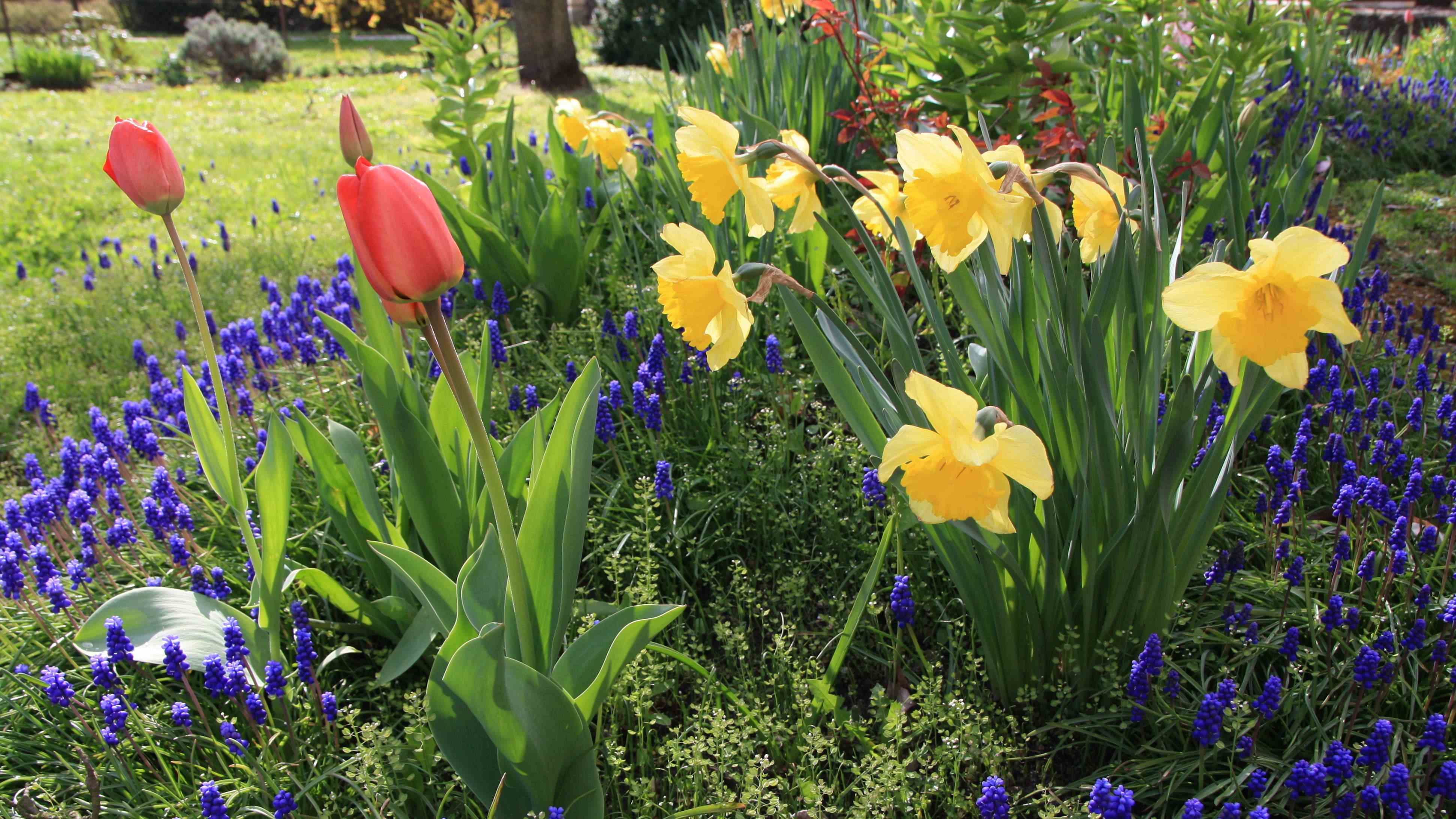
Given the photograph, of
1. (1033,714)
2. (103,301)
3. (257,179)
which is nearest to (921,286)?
(1033,714)

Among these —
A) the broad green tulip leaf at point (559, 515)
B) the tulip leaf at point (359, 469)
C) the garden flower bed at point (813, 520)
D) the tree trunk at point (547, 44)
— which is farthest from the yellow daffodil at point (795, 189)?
the tree trunk at point (547, 44)

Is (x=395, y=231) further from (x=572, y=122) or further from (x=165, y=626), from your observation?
(x=572, y=122)

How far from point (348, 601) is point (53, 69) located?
1296cm

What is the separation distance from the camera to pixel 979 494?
107 centimetres

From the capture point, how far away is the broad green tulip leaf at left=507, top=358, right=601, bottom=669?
1.32m

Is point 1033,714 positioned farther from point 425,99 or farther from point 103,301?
point 425,99

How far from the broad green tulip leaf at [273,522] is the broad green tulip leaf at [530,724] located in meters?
0.58

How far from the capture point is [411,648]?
1.60m

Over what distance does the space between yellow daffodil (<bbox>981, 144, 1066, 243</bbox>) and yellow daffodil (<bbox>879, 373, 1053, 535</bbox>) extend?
300mm

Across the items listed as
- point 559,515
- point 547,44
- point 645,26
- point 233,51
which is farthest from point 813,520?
point 233,51

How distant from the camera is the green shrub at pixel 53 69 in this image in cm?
1091

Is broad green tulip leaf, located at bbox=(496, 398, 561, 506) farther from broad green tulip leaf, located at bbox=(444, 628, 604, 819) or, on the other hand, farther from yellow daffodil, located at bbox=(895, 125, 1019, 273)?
yellow daffodil, located at bbox=(895, 125, 1019, 273)

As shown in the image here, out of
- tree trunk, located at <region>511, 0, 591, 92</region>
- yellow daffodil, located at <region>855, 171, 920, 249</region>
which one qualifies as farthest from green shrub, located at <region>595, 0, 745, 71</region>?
yellow daffodil, located at <region>855, 171, 920, 249</region>

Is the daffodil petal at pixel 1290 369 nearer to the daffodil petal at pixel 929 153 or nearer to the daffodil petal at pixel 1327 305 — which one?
the daffodil petal at pixel 1327 305
